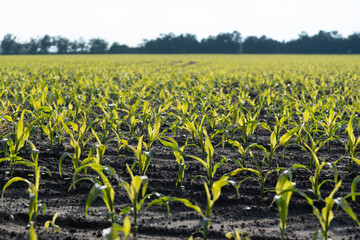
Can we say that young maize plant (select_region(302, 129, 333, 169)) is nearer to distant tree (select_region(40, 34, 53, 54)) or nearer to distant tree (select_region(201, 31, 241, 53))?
distant tree (select_region(201, 31, 241, 53))

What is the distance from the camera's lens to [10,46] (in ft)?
210

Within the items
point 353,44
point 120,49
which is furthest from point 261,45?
point 120,49

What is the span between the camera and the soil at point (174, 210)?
6.98ft

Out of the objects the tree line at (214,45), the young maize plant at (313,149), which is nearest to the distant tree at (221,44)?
the tree line at (214,45)

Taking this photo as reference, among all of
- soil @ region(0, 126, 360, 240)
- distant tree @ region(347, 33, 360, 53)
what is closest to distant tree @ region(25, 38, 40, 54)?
distant tree @ region(347, 33, 360, 53)

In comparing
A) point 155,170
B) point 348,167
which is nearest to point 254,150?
point 348,167

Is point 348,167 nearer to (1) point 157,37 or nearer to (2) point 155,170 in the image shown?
(2) point 155,170

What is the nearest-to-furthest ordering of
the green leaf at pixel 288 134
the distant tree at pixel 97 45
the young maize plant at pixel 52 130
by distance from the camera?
the green leaf at pixel 288 134
the young maize plant at pixel 52 130
the distant tree at pixel 97 45

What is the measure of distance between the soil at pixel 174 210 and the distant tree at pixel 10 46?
67981mm

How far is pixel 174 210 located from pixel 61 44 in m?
74.6

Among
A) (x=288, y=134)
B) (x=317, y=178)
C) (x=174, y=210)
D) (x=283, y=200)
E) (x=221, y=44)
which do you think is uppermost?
(x=221, y=44)

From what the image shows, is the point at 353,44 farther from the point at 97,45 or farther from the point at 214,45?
the point at 97,45

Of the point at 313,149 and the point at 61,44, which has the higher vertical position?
the point at 61,44

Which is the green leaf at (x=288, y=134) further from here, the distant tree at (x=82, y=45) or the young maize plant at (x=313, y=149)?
the distant tree at (x=82, y=45)
